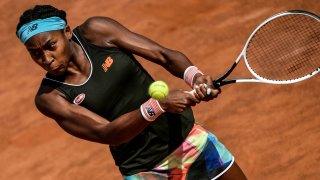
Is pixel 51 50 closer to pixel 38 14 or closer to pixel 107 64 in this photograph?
pixel 38 14

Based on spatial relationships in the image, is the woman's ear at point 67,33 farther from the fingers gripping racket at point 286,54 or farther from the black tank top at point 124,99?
the fingers gripping racket at point 286,54

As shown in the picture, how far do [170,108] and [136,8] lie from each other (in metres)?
4.77

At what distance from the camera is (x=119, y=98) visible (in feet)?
12.6

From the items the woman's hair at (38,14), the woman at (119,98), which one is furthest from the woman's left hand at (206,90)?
the woman's hair at (38,14)

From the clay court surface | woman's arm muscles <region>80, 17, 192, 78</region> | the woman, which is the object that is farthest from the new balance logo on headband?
the clay court surface

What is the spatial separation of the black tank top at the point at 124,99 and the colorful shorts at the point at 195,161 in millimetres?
45

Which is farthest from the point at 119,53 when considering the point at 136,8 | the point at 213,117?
the point at 136,8

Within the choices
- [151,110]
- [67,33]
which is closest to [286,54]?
[151,110]

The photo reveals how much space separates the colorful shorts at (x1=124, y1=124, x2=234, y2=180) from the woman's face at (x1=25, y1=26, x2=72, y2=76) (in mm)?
894

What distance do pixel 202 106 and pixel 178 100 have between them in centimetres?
309

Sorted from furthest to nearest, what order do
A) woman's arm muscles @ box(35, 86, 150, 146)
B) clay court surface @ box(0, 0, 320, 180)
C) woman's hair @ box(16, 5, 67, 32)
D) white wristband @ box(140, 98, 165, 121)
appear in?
clay court surface @ box(0, 0, 320, 180) → woman's hair @ box(16, 5, 67, 32) → woman's arm muscles @ box(35, 86, 150, 146) → white wristband @ box(140, 98, 165, 121)

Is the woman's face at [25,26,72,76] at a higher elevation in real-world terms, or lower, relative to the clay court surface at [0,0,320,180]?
higher

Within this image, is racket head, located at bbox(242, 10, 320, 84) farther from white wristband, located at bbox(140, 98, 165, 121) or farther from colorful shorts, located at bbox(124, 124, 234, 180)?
white wristband, located at bbox(140, 98, 165, 121)

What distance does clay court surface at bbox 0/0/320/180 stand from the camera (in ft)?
19.3
